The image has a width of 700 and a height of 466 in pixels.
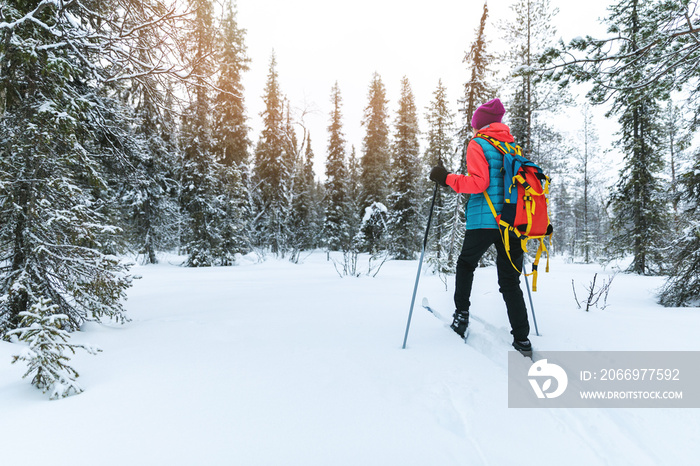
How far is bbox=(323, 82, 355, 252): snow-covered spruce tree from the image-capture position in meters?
24.0

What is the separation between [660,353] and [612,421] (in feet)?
3.92

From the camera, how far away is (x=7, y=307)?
293 cm

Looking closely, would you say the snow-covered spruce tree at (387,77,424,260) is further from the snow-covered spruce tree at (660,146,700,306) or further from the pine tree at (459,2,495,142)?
the snow-covered spruce tree at (660,146,700,306)

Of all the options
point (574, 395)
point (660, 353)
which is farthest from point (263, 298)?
point (660, 353)

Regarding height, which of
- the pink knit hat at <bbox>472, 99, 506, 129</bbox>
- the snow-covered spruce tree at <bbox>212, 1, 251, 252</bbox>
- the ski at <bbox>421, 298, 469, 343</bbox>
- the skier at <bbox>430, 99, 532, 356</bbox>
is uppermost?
the snow-covered spruce tree at <bbox>212, 1, 251, 252</bbox>

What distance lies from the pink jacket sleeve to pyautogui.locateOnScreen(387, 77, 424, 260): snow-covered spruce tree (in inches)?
656

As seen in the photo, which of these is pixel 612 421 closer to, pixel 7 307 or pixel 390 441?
pixel 390 441

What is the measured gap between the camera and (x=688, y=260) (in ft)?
17.6

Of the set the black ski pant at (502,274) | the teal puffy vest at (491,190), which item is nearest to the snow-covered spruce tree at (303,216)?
the black ski pant at (502,274)

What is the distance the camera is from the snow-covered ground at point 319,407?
4.69ft

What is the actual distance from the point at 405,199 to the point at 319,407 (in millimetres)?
18499

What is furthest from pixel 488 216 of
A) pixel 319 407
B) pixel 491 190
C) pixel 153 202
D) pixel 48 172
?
pixel 153 202

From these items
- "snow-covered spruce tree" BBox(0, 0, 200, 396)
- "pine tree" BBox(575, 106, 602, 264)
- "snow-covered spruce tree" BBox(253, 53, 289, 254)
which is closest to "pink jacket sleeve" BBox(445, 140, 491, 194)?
"snow-covered spruce tree" BBox(0, 0, 200, 396)

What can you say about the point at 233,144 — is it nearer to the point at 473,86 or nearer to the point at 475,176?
the point at 473,86
